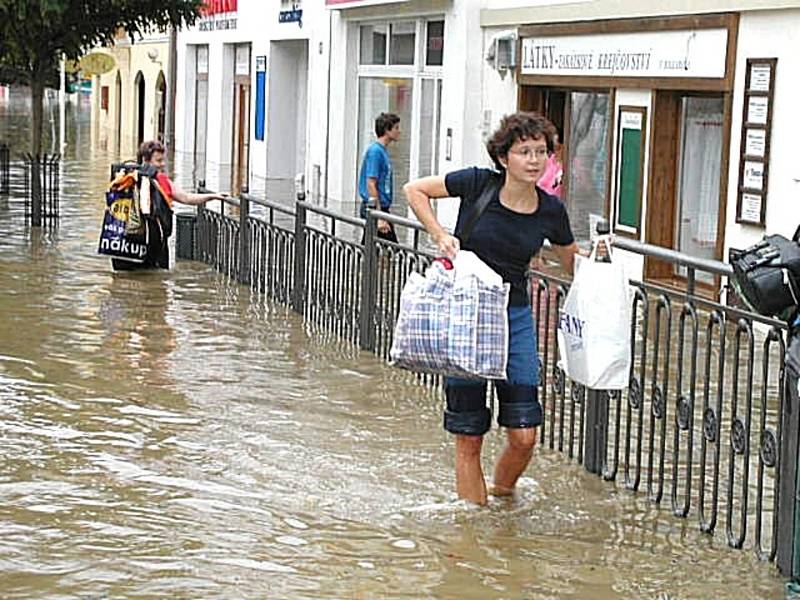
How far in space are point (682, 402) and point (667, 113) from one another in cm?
1051

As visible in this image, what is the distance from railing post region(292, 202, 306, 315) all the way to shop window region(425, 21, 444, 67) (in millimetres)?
11471

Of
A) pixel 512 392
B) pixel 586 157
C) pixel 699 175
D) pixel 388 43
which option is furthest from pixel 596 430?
A: pixel 388 43

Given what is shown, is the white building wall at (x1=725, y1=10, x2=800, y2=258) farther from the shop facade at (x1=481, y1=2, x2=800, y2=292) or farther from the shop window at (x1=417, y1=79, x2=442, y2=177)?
the shop window at (x1=417, y1=79, x2=442, y2=177)

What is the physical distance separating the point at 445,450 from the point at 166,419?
1.58 meters

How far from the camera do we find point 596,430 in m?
7.97

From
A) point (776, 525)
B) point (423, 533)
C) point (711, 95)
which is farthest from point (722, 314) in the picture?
point (711, 95)

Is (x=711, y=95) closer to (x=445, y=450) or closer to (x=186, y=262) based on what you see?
(x=186, y=262)

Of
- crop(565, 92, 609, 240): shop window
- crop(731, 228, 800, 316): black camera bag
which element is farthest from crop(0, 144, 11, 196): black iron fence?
crop(731, 228, 800, 316): black camera bag

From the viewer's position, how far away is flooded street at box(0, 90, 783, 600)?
20.1 feet

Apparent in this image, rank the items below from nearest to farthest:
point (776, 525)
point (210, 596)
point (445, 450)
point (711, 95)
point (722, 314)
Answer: point (210, 596) → point (776, 525) → point (722, 314) → point (445, 450) → point (711, 95)

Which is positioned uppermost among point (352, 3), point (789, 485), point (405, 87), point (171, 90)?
point (352, 3)

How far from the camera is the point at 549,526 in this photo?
700 centimetres

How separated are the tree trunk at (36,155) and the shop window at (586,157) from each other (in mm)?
6312

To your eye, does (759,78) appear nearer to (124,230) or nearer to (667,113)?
(667,113)
